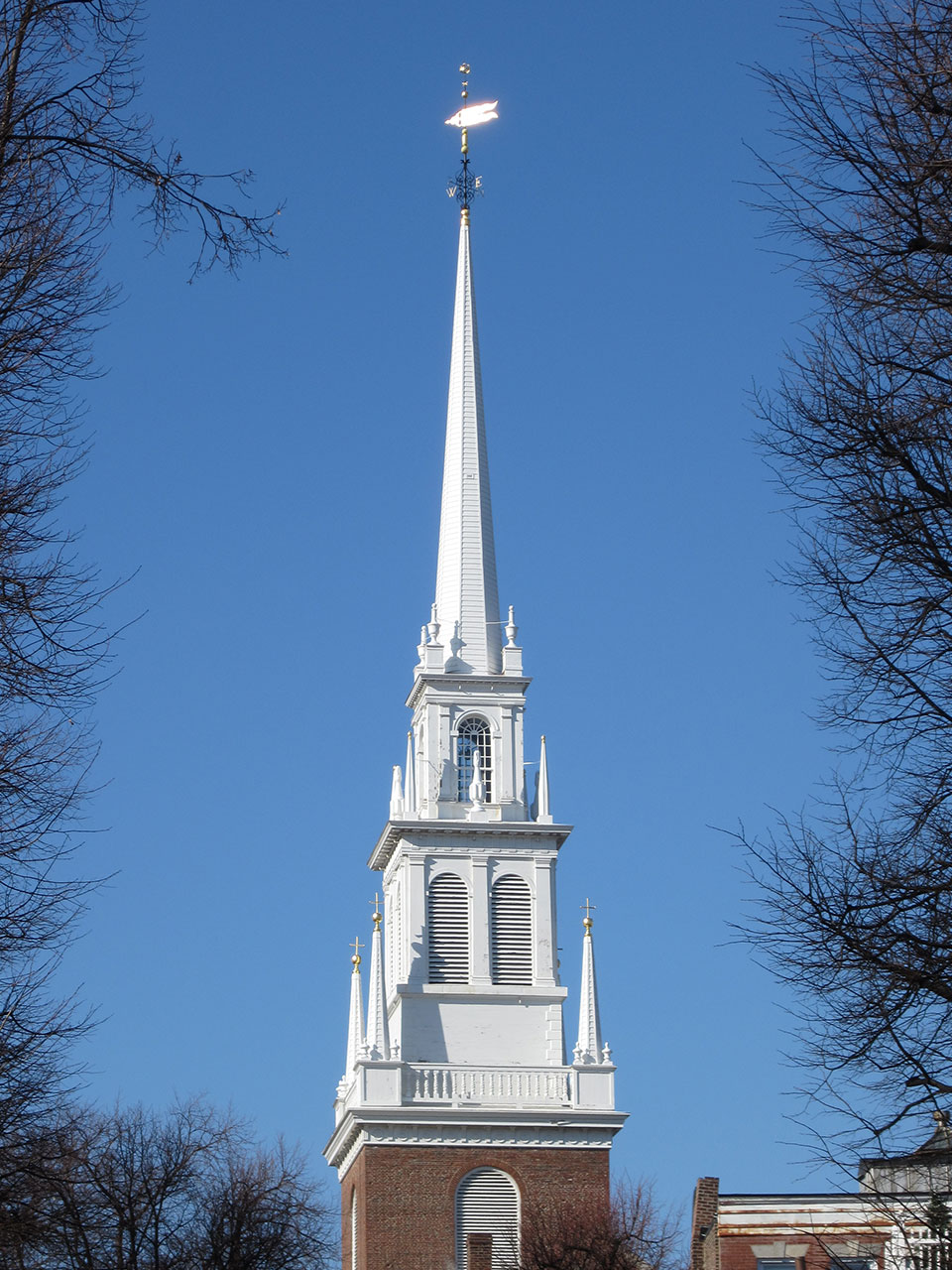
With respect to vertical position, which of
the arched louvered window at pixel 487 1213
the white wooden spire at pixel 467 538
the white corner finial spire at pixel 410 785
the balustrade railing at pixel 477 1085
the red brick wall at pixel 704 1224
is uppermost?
the white wooden spire at pixel 467 538

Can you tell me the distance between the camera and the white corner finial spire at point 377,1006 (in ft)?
186

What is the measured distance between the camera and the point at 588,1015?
58.8m

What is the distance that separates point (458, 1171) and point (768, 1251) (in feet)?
57.7

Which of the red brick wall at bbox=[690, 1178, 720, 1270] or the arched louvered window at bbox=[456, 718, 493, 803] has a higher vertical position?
the arched louvered window at bbox=[456, 718, 493, 803]

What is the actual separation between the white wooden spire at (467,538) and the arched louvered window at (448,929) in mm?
Answer: 6265

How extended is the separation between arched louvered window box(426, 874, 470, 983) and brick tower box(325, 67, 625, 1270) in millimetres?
41

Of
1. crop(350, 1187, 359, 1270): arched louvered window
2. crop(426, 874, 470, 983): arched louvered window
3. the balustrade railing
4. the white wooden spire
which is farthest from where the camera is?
the white wooden spire

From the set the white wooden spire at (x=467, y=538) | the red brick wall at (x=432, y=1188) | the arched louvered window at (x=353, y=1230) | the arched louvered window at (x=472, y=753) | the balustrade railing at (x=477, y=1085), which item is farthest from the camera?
the white wooden spire at (x=467, y=538)

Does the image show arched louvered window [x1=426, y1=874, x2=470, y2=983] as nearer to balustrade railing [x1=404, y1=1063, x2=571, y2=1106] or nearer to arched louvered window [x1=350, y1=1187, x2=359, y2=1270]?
balustrade railing [x1=404, y1=1063, x2=571, y2=1106]

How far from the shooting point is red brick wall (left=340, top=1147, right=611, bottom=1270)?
5569 centimetres

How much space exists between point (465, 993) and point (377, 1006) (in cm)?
262

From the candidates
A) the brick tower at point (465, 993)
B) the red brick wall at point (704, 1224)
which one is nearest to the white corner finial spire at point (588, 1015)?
the brick tower at point (465, 993)

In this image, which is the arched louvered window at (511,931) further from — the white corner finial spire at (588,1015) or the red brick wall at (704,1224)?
the red brick wall at (704,1224)

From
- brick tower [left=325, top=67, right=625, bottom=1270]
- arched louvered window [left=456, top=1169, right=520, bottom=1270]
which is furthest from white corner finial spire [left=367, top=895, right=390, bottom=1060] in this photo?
arched louvered window [left=456, top=1169, right=520, bottom=1270]
